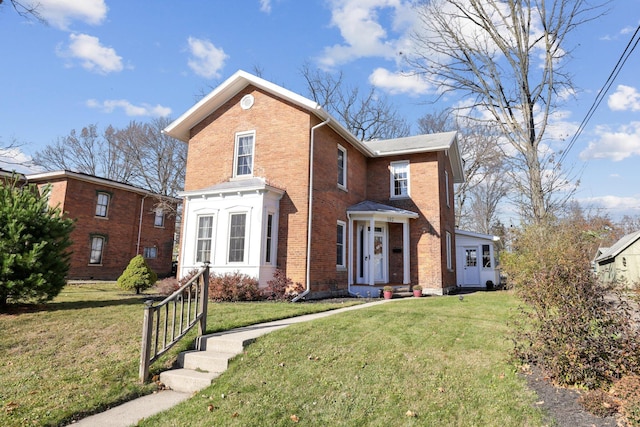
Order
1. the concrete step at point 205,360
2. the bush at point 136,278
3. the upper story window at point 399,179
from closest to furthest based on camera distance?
1. the concrete step at point 205,360
2. the bush at point 136,278
3. the upper story window at point 399,179

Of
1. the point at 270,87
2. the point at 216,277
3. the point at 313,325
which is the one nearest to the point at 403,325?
the point at 313,325

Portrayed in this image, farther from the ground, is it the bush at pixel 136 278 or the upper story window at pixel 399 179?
the upper story window at pixel 399 179

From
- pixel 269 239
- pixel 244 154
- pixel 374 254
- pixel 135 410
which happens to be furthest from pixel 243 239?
pixel 135 410

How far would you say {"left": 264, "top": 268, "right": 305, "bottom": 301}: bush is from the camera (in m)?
11.7

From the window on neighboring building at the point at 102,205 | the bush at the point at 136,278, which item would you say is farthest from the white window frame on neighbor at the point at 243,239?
the window on neighboring building at the point at 102,205

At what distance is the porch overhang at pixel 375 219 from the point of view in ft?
48.3

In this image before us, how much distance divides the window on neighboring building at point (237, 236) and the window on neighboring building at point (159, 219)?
55.0ft

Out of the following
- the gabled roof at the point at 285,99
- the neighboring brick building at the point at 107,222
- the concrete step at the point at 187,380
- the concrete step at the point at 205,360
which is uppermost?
the gabled roof at the point at 285,99

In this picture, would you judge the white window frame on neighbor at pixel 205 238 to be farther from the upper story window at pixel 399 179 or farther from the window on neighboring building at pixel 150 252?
the window on neighboring building at pixel 150 252

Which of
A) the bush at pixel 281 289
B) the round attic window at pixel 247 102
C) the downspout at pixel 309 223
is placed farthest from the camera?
the round attic window at pixel 247 102

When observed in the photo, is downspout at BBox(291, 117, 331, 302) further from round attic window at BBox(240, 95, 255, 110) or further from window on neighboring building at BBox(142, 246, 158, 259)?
window on neighboring building at BBox(142, 246, 158, 259)

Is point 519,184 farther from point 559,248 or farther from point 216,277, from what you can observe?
point 216,277

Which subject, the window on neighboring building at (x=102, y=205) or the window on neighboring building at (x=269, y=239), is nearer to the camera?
the window on neighboring building at (x=269, y=239)

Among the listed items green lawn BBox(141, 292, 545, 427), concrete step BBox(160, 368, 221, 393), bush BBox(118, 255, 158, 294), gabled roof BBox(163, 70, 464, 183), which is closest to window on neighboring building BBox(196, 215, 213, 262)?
bush BBox(118, 255, 158, 294)
